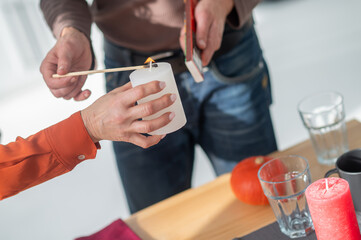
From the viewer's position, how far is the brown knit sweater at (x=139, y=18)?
1.15 meters

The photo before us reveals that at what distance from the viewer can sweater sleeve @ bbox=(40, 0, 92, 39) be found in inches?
42.8

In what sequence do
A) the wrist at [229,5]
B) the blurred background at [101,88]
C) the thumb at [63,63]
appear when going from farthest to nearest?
the blurred background at [101,88] → the wrist at [229,5] → the thumb at [63,63]

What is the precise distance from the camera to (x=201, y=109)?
1.25m

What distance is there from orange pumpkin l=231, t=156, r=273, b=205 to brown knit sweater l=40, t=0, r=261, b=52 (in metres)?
0.37

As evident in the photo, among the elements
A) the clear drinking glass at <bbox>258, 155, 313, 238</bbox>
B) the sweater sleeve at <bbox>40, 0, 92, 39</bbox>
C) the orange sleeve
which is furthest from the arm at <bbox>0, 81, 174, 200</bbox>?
the sweater sleeve at <bbox>40, 0, 92, 39</bbox>

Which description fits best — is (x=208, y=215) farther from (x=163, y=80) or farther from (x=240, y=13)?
(x=240, y=13)

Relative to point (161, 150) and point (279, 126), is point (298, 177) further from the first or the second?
point (279, 126)

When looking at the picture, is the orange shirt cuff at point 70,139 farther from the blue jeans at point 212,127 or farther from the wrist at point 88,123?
the blue jeans at point 212,127

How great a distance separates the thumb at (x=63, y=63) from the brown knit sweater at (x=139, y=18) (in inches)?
8.2

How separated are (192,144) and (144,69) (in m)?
0.58

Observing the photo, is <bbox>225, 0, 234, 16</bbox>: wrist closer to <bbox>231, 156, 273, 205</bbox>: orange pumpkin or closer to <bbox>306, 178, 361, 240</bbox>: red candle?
<bbox>231, 156, 273, 205</bbox>: orange pumpkin

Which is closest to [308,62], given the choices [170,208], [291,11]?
[291,11]

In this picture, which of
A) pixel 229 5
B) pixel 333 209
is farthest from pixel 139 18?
pixel 333 209

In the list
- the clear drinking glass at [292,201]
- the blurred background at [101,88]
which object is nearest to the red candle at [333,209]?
the clear drinking glass at [292,201]
